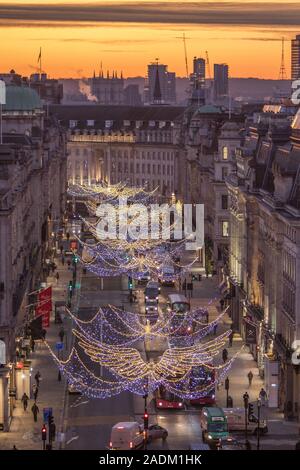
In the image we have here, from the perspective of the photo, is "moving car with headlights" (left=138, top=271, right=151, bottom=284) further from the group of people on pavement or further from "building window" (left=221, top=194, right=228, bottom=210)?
the group of people on pavement

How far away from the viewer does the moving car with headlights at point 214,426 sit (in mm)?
64375

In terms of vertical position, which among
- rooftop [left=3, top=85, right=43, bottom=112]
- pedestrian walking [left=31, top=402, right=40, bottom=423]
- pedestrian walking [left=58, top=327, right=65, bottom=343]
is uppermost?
rooftop [left=3, top=85, right=43, bottom=112]

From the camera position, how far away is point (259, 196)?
8744cm

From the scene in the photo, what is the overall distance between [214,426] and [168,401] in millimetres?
7747

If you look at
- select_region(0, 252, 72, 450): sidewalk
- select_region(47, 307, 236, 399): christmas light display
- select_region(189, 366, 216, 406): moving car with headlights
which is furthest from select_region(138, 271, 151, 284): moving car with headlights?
select_region(189, 366, 216, 406): moving car with headlights

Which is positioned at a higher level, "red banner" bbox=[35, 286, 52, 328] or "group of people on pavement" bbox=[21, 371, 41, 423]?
"red banner" bbox=[35, 286, 52, 328]

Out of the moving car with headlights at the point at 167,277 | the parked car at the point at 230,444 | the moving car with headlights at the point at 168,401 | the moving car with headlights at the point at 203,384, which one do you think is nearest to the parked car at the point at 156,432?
the parked car at the point at 230,444

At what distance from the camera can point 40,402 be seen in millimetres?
73688

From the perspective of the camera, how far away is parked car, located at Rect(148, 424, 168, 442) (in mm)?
64688

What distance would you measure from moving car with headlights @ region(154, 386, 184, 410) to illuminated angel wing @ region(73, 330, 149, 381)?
307cm

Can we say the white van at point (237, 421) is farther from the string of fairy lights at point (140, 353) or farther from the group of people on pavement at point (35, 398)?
the group of people on pavement at point (35, 398)

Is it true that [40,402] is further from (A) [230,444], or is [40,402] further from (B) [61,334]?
(B) [61,334]

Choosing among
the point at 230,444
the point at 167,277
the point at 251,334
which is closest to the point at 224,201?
the point at 167,277
